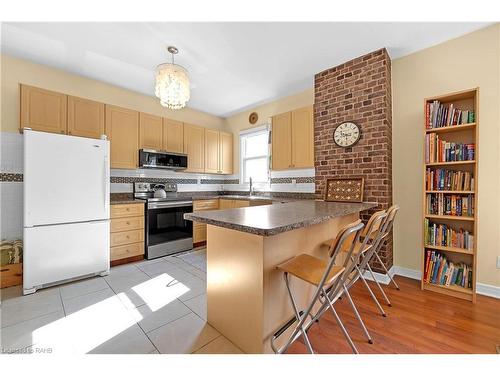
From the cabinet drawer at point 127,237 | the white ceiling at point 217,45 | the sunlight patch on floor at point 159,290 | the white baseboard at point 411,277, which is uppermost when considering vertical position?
the white ceiling at point 217,45

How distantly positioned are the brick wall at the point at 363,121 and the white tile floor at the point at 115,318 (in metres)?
2.16

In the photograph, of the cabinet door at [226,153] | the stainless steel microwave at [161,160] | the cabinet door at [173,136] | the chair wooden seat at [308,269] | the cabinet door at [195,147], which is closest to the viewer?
the chair wooden seat at [308,269]

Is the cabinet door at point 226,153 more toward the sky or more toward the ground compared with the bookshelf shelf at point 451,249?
more toward the sky

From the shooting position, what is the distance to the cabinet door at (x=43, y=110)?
8.15 ft

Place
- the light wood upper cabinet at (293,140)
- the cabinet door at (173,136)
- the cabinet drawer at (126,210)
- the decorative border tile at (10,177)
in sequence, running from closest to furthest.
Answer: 1. the decorative border tile at (10,177)
2. the cabinet drawer at (126,210)
3. the light wood upper cabinet at (293,140)
4. the cabinet door at (173,136)

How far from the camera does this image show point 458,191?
2070 millimetres

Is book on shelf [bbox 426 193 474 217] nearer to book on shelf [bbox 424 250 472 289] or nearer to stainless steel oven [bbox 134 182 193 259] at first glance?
book on shelf [bbox 424 250 472 289]

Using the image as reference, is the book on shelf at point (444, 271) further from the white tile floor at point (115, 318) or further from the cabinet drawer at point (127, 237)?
the cabinet drawer at point (127, 237)

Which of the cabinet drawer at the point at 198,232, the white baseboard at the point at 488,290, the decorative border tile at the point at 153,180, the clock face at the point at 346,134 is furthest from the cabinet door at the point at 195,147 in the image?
the white baseboard at the point at 488,290

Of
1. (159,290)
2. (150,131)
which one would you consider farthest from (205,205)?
(159,290)

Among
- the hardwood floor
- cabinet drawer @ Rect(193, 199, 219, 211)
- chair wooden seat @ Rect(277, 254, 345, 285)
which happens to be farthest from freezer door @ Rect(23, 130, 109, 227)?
the hardwood floor

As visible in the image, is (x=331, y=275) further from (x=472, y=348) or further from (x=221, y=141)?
(x=221, y=141)

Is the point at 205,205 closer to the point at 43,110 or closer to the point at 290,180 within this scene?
the point at 290,180

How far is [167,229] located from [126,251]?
63 centimetres
